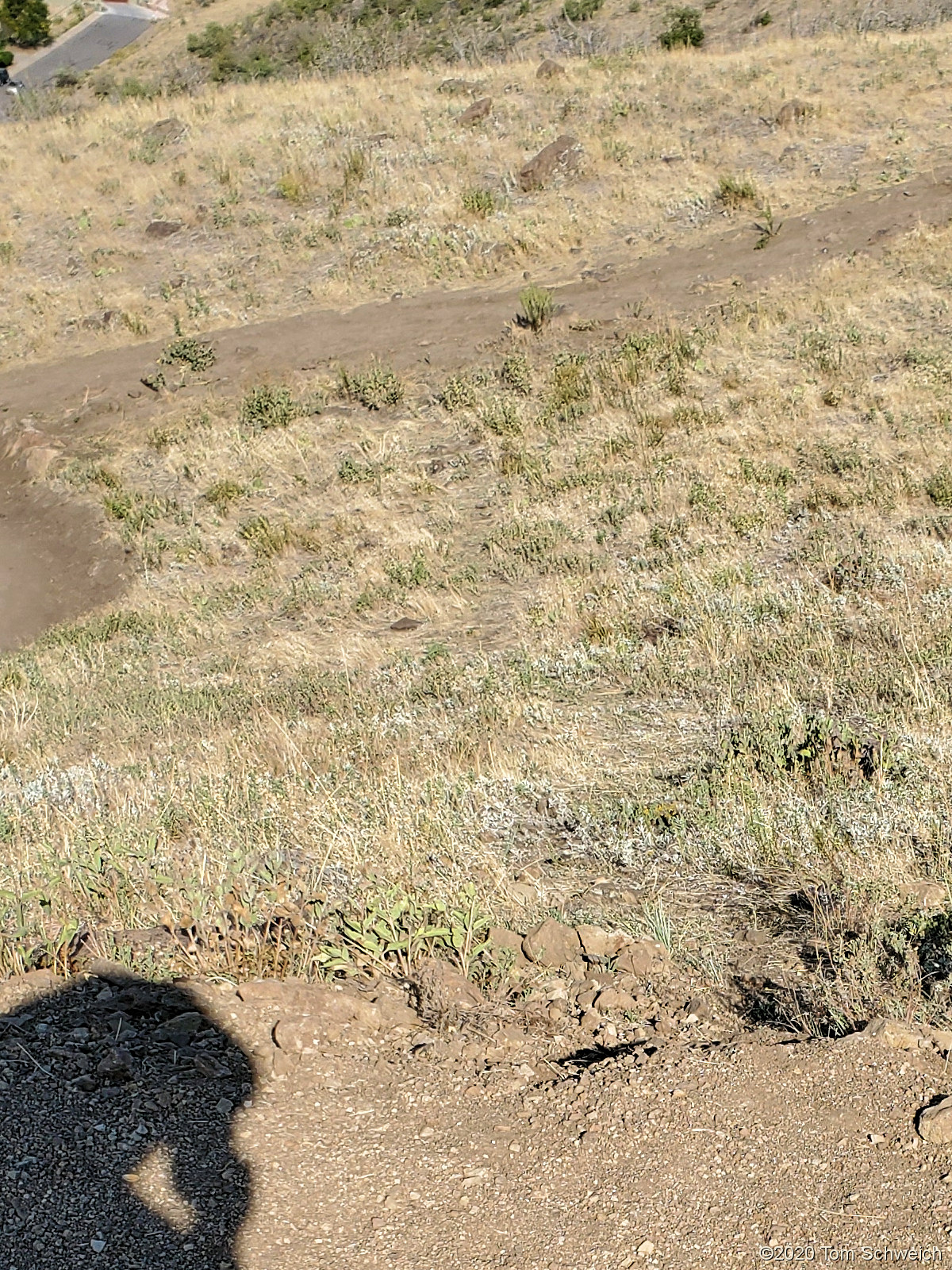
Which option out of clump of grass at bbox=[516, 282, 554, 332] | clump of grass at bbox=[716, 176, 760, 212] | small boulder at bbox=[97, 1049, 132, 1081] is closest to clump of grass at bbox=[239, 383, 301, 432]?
clump of grass at bbox=[516, 282, 554, 332]

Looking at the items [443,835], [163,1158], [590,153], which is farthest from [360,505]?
[590,153]

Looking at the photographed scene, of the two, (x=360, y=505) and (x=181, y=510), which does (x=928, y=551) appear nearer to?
(x=360, y=505)

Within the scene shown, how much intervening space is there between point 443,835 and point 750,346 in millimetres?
9143

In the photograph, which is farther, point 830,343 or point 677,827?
point 830,343

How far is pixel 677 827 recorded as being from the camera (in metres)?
4.70

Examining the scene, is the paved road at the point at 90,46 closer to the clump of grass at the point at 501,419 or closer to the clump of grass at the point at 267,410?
the clump of grass at the point at 267,410

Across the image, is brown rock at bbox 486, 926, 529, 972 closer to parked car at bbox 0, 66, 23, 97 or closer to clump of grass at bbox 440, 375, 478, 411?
clump of grass at bbox 440, 375, 478, 411

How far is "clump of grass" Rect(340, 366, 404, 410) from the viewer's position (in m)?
13.1

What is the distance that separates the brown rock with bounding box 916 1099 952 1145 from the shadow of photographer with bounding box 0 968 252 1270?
1.65 metres

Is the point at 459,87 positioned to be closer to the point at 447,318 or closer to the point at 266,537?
the point at 447,318

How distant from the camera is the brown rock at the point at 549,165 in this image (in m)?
17.7

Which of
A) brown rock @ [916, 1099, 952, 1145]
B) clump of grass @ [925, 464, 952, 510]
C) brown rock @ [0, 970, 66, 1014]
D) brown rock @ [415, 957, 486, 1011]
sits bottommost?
clump of grass @ [925, 464, 952, 510]

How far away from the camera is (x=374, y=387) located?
13258mm

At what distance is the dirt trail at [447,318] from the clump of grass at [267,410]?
1.00 metres
